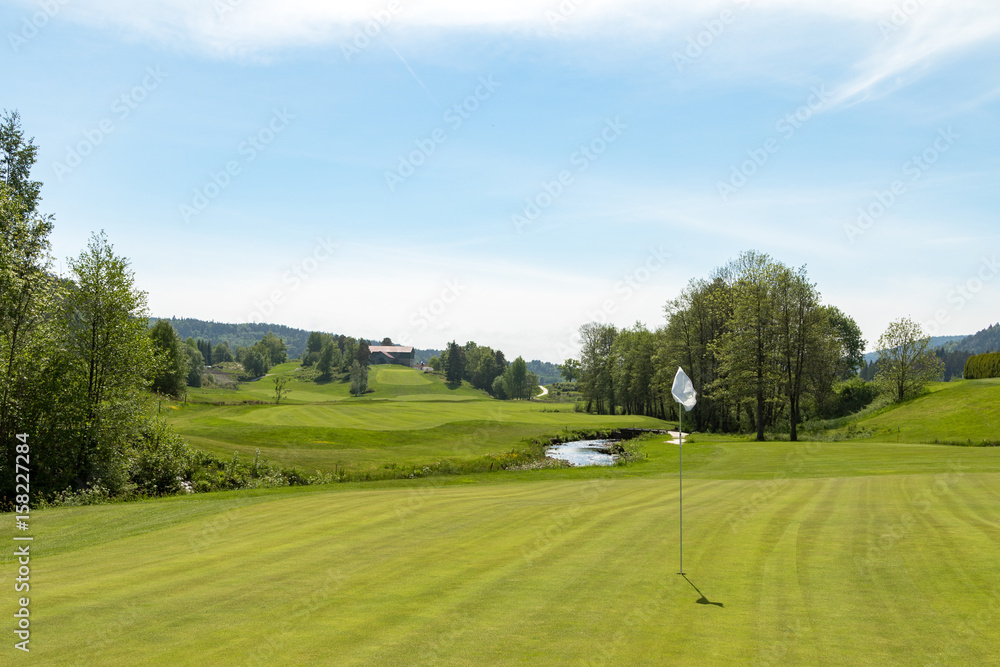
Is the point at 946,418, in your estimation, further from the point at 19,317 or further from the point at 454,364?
the point at 454,364

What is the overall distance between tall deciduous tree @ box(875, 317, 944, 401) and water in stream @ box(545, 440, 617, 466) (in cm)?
2848

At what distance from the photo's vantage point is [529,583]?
9.24 meters

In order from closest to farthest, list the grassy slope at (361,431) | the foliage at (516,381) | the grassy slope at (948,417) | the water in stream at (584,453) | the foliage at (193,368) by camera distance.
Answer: the grassy slope at (361,431) < the grassy slope at (948,417) < the water in stream at (584,453) < the foliage at (193,368) < the foliage at (516,381)

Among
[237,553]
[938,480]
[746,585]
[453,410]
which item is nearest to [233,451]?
[237,553]

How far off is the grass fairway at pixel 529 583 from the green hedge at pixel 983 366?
58.4 m

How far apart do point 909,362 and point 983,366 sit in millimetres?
14674

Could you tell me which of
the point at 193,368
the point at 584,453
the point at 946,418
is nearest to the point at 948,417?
the point at 946,418

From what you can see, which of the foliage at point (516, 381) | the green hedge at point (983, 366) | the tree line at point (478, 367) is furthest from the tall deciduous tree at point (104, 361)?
the tree line at point (478, 367)

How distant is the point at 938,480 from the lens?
64.7 ft

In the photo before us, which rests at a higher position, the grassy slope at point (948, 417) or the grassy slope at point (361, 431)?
the grassy slope at point (948, 417)

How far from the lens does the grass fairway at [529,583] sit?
688 centimetres

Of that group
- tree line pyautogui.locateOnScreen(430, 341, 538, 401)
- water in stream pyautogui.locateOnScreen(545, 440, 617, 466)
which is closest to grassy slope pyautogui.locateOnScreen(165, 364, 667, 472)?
water in stream pyautogui.locateOnScreen(545, 440, 617, 466)

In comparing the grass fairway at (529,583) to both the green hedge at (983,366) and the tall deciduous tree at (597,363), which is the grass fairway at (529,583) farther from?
the tall deciduous tree at (597,363)

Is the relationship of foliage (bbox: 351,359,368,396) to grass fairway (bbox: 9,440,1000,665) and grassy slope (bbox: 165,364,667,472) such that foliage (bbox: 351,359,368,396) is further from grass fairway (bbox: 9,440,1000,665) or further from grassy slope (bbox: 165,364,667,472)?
grass fairway (bbox: 9,440,1000,665)
